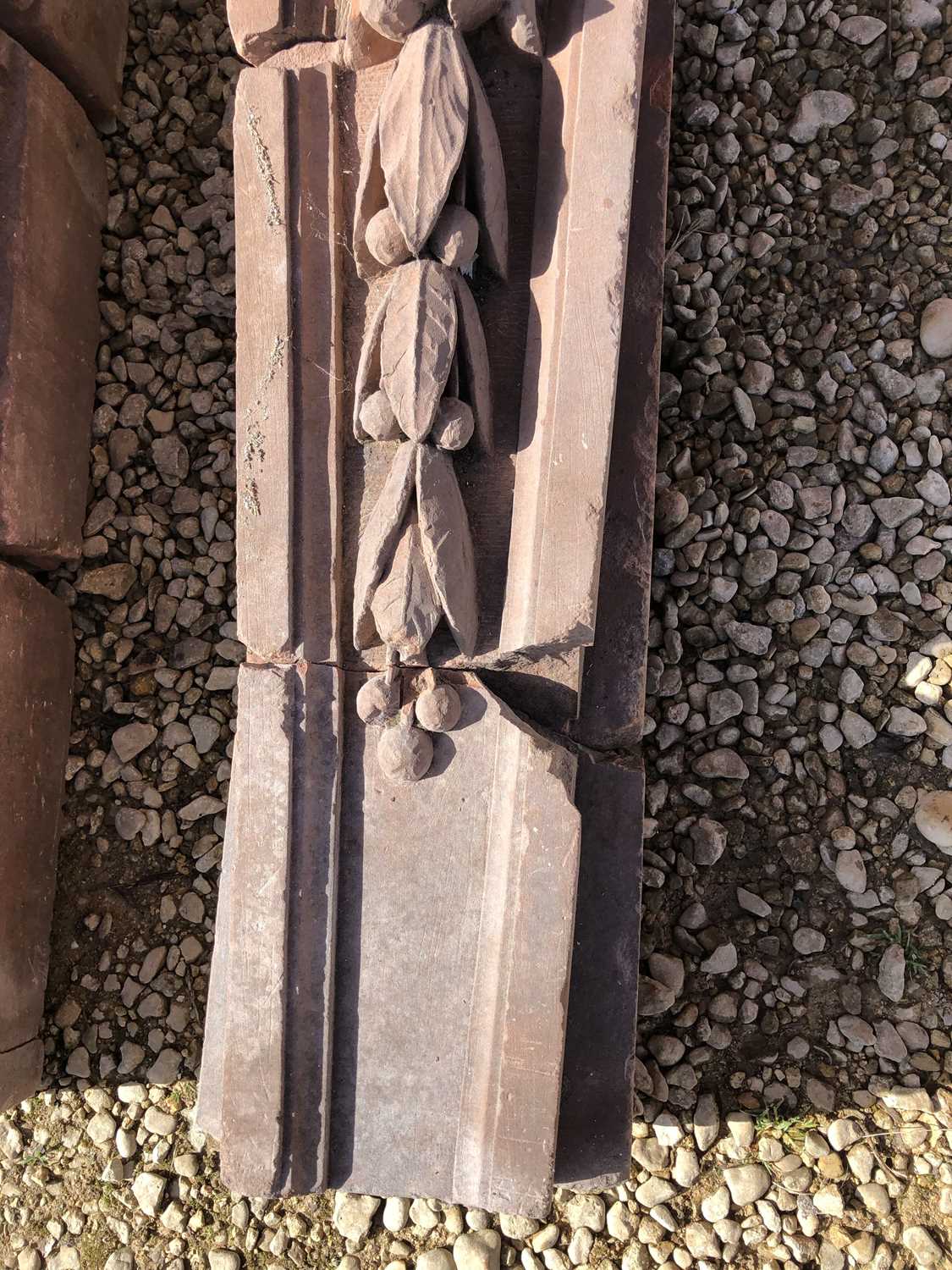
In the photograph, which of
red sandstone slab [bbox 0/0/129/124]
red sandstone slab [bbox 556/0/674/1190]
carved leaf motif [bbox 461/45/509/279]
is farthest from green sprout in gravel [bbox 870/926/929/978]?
red sandstone slab [bbox 0/0/129/124]

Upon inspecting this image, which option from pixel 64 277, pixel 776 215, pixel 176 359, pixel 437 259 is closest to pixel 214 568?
pixel 176 359

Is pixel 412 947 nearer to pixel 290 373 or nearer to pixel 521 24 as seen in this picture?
pixel 290 373

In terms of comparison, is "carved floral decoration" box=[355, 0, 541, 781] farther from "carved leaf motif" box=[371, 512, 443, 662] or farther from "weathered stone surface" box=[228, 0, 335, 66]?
"weathered stone surface" box=[228, 0, 335, 66]

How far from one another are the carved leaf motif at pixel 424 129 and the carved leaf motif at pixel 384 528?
0.47 metres

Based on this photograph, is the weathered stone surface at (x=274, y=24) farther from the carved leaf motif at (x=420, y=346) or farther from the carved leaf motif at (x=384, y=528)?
the carved leaf motif at (x=384, y=528)

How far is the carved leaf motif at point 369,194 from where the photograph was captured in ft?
6.07

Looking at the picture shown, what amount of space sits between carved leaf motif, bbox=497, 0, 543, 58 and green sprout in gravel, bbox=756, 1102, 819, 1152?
9.27 feet

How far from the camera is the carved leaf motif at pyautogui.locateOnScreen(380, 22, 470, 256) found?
1.79 m

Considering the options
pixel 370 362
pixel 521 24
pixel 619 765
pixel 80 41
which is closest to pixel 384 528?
pixel 370 362

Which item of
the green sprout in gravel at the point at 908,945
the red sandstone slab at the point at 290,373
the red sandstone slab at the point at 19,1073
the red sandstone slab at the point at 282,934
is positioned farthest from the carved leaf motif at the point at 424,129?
the red sandstone slab at the point at 19,1073

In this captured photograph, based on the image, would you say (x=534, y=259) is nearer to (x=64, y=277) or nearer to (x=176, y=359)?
(x=176, y=359)

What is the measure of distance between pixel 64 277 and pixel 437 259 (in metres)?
1.48

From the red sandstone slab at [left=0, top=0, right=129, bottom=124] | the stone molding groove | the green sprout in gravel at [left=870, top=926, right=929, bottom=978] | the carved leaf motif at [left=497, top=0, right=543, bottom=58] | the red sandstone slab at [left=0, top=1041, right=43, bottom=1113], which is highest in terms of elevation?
the red sandstone slab at [left=0, top=0, right=129, bottom=124]

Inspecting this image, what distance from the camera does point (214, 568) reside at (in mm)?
2750
